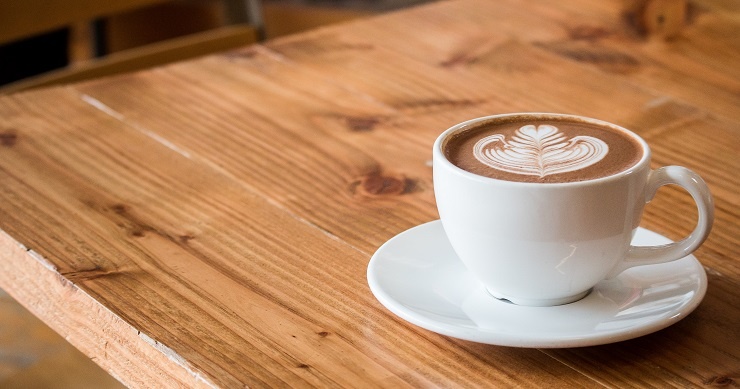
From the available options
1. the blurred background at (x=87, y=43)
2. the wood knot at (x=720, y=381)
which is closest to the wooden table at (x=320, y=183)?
the wood knot at (x=720, y=381)

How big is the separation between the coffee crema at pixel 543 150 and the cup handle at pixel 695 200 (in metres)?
0.02

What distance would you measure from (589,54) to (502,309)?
511mm

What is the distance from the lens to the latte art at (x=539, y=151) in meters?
0.47

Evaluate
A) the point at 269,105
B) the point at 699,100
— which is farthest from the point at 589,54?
the point at 269,105

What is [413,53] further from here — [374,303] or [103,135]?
[374,303]

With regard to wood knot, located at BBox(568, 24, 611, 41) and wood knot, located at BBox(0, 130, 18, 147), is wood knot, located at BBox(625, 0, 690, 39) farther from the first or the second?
wood knot, located at BBox(0, 130, 18, 147)

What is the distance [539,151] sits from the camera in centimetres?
49

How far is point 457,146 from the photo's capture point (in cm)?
51

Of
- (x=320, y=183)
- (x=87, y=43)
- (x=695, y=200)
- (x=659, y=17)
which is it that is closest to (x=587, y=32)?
(x=659, y=17)

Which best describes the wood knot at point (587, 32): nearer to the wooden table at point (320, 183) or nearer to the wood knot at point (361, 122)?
the wooden table at point (320, 183)

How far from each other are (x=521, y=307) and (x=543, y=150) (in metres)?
0.08

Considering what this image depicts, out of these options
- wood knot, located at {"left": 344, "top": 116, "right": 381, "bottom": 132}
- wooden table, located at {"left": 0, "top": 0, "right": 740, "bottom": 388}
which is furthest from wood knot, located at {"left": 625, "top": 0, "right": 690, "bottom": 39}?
wood knot, located at {"left": 344, "top": 116, "right": 381, "bottom": 132}

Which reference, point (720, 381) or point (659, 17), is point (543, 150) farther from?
point (659, 17)

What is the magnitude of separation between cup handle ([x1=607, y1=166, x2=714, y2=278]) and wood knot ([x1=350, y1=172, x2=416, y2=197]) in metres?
0.20
